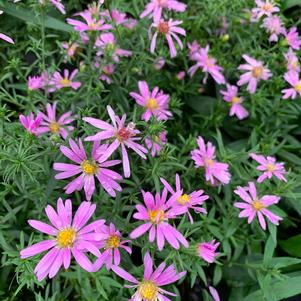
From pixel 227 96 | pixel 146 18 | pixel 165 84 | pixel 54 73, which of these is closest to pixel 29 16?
pixel 54 73

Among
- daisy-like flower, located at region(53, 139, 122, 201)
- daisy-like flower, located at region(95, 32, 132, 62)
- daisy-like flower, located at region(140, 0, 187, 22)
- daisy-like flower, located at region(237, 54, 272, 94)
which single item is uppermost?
daisy-like flower, located at region(140, 0, 187, 22)

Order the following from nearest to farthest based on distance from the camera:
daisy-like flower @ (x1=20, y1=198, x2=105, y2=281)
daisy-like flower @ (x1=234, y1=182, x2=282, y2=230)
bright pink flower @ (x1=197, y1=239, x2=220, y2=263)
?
daisy-like flower @ (x1=20, y1=198, x2=105, y2=281), bright pink flower @ (x1=197, y1=239, x2=220, y2=263), daisy-like flower @ (x1=234, y1=182, x2=282, y2=230)

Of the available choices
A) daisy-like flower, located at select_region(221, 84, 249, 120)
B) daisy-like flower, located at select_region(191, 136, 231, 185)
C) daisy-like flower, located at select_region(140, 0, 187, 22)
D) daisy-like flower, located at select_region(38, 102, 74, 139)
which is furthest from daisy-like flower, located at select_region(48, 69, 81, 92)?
daisy-like flower, located at select_region(221, 84, 249, 120)

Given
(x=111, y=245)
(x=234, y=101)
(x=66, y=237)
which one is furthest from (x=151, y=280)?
(x=234, y=101)

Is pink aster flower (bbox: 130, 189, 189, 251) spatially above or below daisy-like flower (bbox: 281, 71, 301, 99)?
above

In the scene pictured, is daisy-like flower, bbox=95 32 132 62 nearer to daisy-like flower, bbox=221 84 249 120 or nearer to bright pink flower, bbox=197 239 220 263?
daisy-like flower, bbox=221 84 249 120

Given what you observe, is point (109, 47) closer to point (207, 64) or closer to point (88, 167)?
point (207, 64)

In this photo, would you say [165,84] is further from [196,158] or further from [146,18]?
[196,158]
